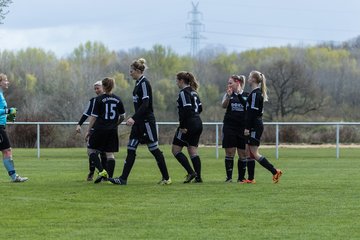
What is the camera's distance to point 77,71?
7044 cm

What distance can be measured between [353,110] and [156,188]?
60424 millimetres

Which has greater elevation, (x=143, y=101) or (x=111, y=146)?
(x=143, y=101)

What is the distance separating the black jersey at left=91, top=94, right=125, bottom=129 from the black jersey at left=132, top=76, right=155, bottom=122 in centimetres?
53

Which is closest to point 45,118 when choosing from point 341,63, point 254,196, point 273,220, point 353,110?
point 254,196

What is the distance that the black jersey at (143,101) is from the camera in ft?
46.6

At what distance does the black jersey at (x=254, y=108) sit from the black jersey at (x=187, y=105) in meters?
0.93

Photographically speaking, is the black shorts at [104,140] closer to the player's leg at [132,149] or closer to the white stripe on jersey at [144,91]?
the player's leg at [132,149]

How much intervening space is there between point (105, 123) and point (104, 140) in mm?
298

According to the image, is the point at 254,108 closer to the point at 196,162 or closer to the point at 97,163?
the point at 196,162

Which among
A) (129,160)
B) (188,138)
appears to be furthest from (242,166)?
(129,160)

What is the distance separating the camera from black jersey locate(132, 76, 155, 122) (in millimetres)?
14203

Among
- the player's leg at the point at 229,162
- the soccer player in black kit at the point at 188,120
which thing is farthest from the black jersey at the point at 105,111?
the player's leg at the point at 229,162

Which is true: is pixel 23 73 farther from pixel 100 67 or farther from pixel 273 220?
pixel 273 220

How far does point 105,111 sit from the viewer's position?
48.5ft
